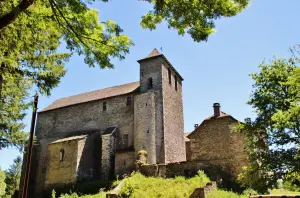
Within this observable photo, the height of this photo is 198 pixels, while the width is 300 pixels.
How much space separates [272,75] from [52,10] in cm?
2050

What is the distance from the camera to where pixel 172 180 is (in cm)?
2197

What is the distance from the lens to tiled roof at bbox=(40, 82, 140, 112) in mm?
34634

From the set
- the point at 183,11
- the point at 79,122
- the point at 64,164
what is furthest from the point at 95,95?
the point at 183,11

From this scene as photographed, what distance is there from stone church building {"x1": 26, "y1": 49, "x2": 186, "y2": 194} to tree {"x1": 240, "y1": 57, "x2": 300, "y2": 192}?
934 centimetres

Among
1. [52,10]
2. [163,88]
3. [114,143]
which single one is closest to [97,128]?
[114,143]

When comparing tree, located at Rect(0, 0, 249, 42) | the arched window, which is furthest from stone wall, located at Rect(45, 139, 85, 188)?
tree, located at Rect(0, 0, 249, 42)

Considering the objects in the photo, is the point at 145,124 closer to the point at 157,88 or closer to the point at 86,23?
the point at 157,88

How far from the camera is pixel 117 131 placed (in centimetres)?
3206

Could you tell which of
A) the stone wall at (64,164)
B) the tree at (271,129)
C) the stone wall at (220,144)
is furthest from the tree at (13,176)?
the tree at (271,129)

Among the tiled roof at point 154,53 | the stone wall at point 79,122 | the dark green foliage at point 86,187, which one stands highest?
the tiled roof at point 154,53

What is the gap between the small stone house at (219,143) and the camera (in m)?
26.6

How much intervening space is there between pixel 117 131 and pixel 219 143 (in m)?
11.2

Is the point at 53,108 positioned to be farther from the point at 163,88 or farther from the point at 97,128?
the point at 163,88

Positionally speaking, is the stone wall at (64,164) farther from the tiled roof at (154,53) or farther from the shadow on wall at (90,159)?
the tiled roof at (154,53)
